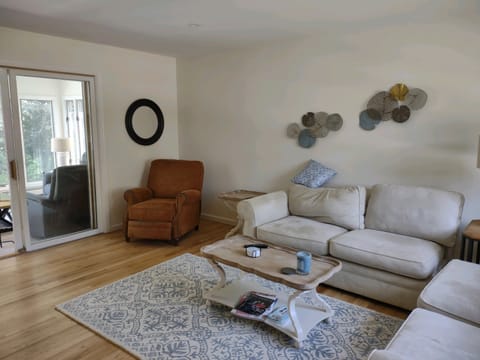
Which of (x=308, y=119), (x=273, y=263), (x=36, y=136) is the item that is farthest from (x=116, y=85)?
(x=273, y=263)

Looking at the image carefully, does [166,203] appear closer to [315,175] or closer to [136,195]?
[136,195]

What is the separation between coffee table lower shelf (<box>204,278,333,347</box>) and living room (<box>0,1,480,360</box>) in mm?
1657

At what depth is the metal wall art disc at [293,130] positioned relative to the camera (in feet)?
13.8

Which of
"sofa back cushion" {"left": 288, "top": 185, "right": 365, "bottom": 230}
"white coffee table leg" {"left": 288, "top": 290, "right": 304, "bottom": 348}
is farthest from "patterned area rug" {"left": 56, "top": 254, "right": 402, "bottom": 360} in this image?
"sofa back cushion" {"left": 288, "top": 185, "right": 365, "bottom": 230}

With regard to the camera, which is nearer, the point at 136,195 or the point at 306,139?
the point at 306,139

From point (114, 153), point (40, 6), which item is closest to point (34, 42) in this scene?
point (40, 6)

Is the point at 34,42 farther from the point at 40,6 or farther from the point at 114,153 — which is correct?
the point at 114,153

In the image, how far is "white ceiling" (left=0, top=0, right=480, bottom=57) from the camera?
2846 millimetres

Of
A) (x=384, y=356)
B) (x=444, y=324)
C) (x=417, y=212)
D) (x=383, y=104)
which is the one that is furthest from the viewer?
(x=383, y=104)

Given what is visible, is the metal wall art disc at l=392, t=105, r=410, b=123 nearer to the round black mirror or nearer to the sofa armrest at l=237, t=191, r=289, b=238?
the sofa armrest at l=237, t=191, r=289, b=238

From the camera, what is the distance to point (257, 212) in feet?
11.5

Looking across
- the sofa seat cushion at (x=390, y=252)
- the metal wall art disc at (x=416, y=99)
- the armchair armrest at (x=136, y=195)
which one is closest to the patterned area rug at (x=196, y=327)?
the sofa seat cushion at (x=390, y=252)

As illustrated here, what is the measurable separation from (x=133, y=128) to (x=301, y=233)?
9.55 feet

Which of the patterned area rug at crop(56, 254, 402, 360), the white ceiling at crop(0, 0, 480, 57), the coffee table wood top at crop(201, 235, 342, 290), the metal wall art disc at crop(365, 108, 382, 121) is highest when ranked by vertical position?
the white ceiling at crop(0, 0, 480, 57)
